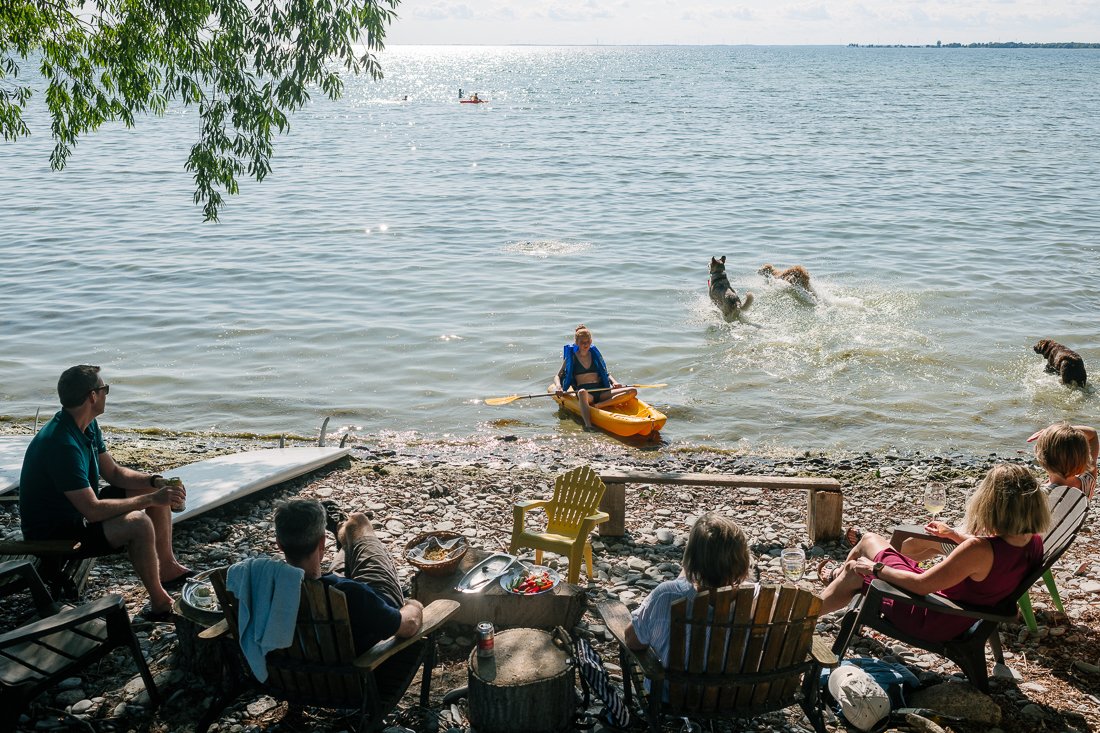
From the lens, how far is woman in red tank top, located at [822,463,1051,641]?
16.8 ft

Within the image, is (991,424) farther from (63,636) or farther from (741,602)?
(63,636)

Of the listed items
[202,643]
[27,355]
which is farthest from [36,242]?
[202,643]

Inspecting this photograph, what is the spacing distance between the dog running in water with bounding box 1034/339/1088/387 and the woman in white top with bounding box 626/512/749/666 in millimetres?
12339

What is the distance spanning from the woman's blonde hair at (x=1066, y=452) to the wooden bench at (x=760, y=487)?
1.68 metres

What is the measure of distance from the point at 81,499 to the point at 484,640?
2724 millimetres

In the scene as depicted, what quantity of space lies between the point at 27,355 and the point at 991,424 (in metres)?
16.0

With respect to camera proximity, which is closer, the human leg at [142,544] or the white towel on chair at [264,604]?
the white towel on chair at [264,604]

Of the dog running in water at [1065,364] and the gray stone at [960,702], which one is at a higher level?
the dog running in water at [1065,364]

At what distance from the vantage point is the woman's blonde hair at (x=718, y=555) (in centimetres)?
455

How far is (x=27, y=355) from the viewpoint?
1667 centimetres

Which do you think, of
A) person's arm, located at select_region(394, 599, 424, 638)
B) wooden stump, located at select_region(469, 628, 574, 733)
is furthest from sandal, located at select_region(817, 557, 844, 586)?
person's arm, located at select_region(394, 599, 424, 638)

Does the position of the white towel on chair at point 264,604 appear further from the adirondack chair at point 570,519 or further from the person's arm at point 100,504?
the adirondack chair at point 570,519

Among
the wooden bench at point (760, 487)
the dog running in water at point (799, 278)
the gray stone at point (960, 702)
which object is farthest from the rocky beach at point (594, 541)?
the dog running in water at point (799, 278)

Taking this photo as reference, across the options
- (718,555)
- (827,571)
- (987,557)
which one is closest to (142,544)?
(718,555)
